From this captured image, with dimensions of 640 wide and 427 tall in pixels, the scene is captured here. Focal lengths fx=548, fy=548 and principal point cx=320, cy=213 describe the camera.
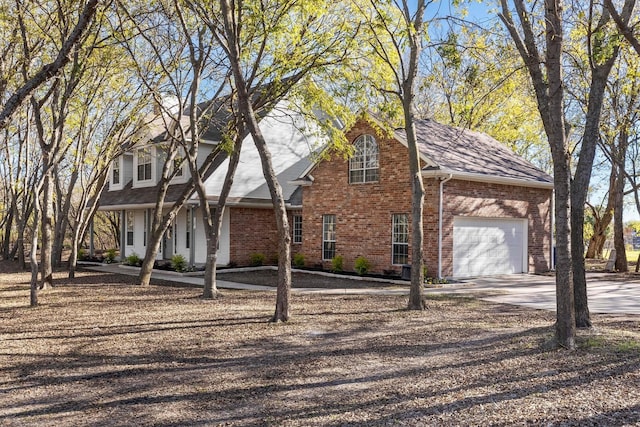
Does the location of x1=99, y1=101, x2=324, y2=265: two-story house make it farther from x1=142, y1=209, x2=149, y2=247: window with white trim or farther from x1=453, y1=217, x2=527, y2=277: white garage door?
x1=453, y1=217, x2=527, y2=277: white garage door

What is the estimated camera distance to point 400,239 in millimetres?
17562

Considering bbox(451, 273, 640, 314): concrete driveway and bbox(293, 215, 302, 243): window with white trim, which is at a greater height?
bbox(293, 215, 302, 243): window with white trim

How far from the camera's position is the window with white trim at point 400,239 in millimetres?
17344

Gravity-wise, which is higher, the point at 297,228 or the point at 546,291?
the point at 297,228

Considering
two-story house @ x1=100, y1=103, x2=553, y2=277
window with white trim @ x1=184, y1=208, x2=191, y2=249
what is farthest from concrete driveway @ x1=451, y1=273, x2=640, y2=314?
window with white trim @ x1=184, y1=208, x2=191, y2=249

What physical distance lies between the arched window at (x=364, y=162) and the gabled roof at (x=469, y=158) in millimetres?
1099

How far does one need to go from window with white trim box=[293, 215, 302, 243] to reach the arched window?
3824 mm

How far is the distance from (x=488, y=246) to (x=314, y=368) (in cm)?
1296

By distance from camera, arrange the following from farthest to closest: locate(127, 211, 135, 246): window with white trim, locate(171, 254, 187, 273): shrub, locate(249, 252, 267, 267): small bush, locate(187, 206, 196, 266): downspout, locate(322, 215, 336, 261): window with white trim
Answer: locate(127, 211, 135, 246): window with white trim
locate(249, 252, 267, 267): small bush
locate(187, 206, 196, 266): downspout
locate(171, 254, 187, 273): shrub
locate(322, 215, 336, 261): window with white trim

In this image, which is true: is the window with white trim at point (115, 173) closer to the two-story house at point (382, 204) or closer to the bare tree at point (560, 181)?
the two-story house at point (382, 204)

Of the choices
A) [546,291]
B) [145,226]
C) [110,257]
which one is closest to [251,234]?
[145,226]

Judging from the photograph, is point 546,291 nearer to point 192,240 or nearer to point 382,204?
point 382,204

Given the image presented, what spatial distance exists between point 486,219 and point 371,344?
11.4 metres

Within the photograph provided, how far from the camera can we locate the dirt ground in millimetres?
4855
